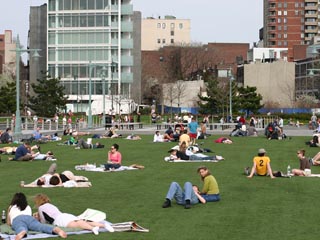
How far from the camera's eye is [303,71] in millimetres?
124000

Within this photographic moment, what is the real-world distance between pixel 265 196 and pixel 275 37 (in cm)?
15677

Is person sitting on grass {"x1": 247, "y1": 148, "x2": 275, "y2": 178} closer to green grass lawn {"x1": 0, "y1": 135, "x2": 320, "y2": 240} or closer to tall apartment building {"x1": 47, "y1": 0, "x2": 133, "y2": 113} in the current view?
green grass lawn {"x1": 0, "y1": 135, "x2": 320, "y2": 240}

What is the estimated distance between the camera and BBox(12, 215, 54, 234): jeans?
1238cm

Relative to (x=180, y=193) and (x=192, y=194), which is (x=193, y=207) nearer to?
(x=192, y=194)

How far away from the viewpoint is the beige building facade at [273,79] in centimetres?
12550

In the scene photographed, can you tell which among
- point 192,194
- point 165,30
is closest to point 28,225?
point 192,194

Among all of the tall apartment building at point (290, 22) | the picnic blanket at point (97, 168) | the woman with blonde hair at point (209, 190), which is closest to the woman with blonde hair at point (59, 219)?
the woman with blonde hair at point (209, 190)

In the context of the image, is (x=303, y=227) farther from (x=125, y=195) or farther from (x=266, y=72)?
(x=266, y=72)

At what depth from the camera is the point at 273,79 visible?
126 meters

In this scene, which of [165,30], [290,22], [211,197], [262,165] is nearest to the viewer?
[211,197]

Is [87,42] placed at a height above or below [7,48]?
below

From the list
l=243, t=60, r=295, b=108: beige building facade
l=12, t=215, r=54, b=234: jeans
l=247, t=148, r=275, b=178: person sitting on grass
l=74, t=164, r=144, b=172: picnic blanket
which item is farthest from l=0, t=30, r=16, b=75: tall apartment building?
l=12, t=215, r=54, b=234: jeans

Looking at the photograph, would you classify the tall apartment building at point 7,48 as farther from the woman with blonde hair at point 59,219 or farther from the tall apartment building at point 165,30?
the woman with blonde hair at point 59,219

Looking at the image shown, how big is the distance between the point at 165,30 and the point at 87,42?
7949 centimetres
